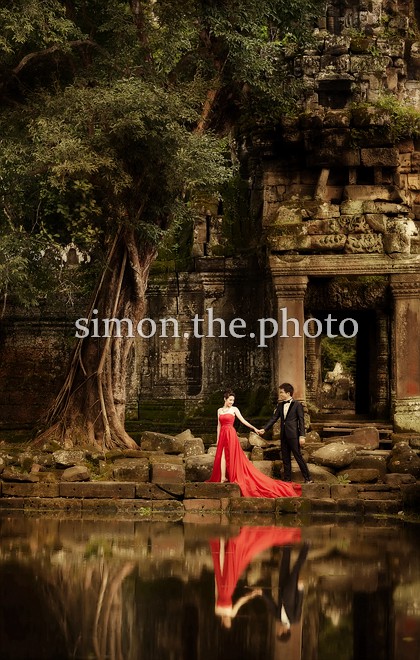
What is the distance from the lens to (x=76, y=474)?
1413cm

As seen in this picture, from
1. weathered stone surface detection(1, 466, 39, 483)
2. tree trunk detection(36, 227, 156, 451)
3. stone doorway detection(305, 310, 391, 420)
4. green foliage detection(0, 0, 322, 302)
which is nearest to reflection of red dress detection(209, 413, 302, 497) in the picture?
weathered stone surface detection(1, 466, 39, 483)

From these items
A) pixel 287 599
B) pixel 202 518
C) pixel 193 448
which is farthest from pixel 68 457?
pixel 287 599

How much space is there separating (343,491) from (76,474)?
123 inches

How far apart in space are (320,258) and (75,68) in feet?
14.0

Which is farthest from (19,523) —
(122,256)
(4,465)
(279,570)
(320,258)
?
(320,258)

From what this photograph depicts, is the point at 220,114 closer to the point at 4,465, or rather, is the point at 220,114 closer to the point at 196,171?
the point at 196,171

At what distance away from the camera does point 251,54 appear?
16719 mm

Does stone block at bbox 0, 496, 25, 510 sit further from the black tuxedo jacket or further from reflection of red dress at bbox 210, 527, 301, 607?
reflection of red dress at bbox 210, 527, 301, 607

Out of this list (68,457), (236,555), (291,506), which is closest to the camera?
(236,555)

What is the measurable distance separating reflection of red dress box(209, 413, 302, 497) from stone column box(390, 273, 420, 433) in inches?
143

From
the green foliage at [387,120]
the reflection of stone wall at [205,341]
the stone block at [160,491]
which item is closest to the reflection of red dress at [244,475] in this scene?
the stone block at [160,491]

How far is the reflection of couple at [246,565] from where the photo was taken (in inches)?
288

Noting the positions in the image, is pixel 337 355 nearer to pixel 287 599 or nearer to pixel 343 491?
pixel 343 491

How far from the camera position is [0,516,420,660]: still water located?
6.50m
